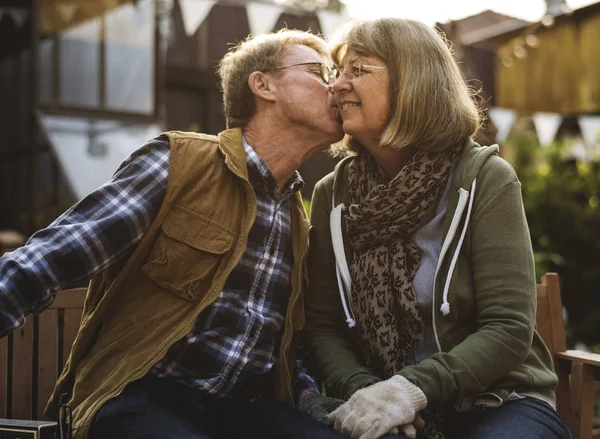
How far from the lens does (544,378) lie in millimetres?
2855

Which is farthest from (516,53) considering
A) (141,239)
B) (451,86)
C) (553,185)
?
(141,239)

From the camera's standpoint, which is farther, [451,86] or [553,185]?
[553,185]

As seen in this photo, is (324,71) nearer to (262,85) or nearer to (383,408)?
(262,85)

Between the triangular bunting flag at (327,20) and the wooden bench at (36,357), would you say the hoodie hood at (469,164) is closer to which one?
the wooden bench at (36,357)

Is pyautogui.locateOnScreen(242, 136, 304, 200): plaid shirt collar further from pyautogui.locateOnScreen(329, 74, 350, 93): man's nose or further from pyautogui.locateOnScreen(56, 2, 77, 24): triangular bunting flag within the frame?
pyautogui.locateOnScreen(56, 2, 77, 24): triangular bunting flag

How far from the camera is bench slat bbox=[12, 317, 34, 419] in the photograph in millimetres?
3262

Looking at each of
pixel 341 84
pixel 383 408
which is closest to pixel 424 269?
pixel 383 408

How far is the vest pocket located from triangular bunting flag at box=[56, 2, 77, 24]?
27.5ft

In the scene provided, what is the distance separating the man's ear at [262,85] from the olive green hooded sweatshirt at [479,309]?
91 centimetres

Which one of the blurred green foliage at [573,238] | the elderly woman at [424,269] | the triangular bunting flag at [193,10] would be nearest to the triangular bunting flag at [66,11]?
the triangular bunting flag at [193,10]

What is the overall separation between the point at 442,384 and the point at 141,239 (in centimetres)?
122

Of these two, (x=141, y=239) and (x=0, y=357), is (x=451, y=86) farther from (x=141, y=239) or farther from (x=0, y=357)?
(x=0, y=357)

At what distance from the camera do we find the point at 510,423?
264 cm

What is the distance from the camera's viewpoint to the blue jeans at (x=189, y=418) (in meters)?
2.50
